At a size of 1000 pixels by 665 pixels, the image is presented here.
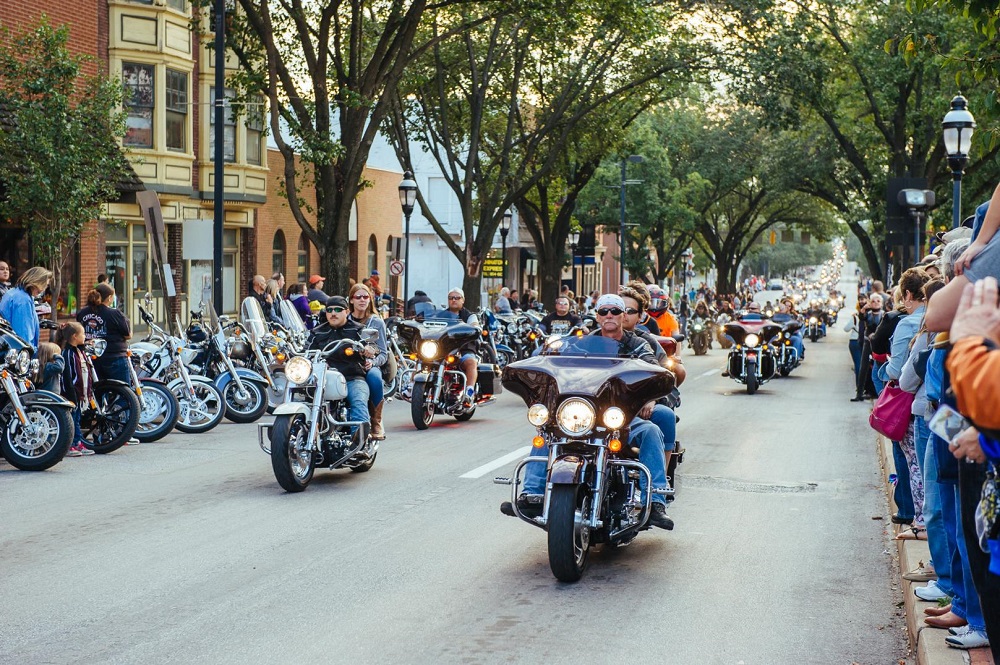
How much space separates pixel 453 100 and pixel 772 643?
29927mm

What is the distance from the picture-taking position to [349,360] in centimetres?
1112

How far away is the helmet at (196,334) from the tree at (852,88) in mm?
14226

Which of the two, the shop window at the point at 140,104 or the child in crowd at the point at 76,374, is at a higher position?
the shop window at the point at 140,104

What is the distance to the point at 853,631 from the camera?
6.54m

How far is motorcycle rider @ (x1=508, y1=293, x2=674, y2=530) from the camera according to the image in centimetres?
777

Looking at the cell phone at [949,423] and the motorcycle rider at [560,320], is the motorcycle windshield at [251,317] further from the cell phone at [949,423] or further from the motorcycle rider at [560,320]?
the cell phone at [949,423]

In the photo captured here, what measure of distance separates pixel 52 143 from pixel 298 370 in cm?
1152

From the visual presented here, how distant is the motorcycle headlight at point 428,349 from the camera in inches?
638

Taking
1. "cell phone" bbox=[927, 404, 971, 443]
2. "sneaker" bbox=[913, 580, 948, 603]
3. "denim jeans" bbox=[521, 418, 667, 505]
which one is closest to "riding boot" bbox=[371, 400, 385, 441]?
"denim jeans" bbox=[521, 418, 667, 505]

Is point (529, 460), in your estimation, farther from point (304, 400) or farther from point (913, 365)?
point (304, 400)

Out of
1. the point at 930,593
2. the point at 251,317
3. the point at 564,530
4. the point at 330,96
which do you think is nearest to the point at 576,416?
the point at 564,530

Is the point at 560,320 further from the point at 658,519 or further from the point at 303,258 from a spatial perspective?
the point at 658,519

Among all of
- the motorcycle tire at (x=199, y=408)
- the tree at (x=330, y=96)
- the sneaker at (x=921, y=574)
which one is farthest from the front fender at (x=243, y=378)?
the sneaker at (x=921, y=574)

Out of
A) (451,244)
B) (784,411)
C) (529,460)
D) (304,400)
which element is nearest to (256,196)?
(451,244)
